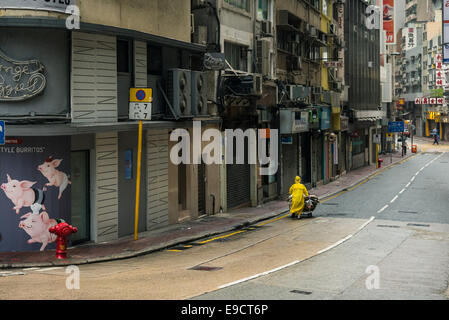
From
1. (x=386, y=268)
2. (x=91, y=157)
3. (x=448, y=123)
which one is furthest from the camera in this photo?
(x=448, y=123)

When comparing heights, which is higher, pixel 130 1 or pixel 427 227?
pixel 130 1

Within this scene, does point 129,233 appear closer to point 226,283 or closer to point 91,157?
point 91,157

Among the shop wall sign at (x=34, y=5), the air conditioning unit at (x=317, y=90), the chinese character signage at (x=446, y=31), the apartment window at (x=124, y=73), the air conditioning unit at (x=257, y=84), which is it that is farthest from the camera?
the air conditioning unit at (x=317, y=90)

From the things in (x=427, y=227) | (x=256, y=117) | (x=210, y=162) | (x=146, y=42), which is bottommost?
(x=427, y=227)

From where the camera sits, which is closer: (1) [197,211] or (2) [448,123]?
(1) [197,211]

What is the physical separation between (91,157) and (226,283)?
7483 millimetres

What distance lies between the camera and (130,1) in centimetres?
2019

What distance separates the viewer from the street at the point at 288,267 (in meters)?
12.5

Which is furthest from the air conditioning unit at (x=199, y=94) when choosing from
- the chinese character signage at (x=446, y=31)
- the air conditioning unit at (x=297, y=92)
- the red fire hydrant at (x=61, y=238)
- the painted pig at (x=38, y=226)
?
the chinese character signage at (x=446, y=31)

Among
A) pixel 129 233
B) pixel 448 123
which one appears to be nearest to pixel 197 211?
pixel 129 233

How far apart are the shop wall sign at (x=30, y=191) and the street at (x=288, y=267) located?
7.86 ft

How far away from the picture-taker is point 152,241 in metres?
19.7

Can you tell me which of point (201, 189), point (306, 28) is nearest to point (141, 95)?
point (201, 189)

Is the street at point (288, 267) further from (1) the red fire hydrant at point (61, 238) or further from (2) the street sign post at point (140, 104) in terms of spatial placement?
(2) the street sign post at point (140, 104)
